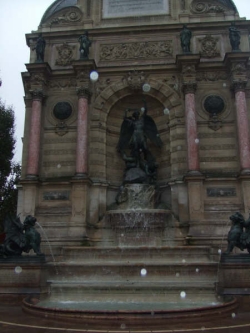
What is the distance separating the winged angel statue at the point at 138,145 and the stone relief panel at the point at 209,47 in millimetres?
4248

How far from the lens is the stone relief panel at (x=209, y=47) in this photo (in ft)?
64.6

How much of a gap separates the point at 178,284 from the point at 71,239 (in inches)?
285

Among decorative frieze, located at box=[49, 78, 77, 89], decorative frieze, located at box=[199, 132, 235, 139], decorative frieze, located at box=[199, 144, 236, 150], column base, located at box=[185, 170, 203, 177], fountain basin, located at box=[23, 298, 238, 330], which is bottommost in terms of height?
fountain basin, located at box=[23, 298, 238, 330]

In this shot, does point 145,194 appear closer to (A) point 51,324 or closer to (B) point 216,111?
(B) point 216,111

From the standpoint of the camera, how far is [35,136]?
18.3 m

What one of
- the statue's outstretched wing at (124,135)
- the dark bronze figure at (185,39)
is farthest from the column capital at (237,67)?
the statue's outstretched wing at (124,135)

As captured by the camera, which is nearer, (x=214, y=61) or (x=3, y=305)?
(x=3, y=305)

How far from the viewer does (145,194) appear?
57.4 ft

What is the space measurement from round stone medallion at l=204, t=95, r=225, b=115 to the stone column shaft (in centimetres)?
95

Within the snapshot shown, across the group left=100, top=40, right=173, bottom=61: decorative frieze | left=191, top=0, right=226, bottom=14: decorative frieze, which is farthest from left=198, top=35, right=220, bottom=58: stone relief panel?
left=191, top=0, right=226, bottom=14: decorative frieze

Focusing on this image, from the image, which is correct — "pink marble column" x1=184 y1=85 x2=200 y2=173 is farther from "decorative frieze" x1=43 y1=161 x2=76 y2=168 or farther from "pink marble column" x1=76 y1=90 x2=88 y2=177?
"decorative frieze" x1=43 y1=161 x2=76 y2=168

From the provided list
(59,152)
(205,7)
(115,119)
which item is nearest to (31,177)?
(59,152)

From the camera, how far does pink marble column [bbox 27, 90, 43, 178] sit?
17.9 metres

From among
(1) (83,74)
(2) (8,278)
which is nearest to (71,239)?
(2) (8,278)
